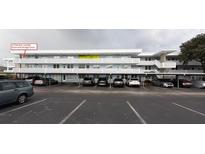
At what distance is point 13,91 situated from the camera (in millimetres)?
6988

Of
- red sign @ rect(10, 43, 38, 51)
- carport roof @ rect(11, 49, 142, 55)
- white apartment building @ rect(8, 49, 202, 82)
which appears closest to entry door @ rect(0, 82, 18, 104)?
white apartment building @ rect(8, 49, 202, 82)

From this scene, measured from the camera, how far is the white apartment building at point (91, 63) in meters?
22.3

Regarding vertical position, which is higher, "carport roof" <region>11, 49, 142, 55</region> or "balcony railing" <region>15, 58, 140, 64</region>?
"carport roof" <region>11, 49, 142, 55</region>

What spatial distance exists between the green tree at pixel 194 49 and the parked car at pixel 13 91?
28038 mm

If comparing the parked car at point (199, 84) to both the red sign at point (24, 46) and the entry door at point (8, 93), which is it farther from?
the red sign at point (24, 46)

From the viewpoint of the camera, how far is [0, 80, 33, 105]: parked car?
21.3ft

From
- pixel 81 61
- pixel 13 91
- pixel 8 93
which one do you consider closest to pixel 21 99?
pixel 13 91

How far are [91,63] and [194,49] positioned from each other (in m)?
20.6

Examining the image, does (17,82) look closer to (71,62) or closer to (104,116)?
(104,116)

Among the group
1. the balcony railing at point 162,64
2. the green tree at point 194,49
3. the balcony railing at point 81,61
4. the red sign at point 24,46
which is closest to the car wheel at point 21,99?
the balcony railing at point 81,61

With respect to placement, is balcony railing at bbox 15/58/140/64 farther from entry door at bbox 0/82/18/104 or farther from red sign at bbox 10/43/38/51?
entry door at bbox 0/82/18/104

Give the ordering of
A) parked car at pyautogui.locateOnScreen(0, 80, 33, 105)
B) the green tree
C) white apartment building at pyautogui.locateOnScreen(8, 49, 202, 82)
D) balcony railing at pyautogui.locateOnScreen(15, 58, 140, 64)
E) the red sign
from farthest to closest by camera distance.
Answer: the red sign
balcony railing at pyautogui.locateOnScreen(15, 58, 140, 64)
white apartment building at pyautogui.locateOnScreen(8, 49, 202, 82)
the green tree
parked car at pyautogui.locateOnScreen(0, 80, 33, 105)

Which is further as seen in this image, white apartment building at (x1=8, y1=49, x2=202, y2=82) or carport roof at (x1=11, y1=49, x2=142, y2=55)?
carport roof at (x1=11, y1=49, x2=142, y2=55)

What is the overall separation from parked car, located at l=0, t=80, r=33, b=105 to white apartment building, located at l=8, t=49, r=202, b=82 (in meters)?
14.2
